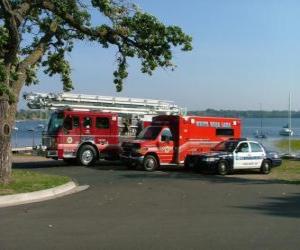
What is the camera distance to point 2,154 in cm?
1723

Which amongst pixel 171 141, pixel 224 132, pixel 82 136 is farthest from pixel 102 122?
pixel 224 132

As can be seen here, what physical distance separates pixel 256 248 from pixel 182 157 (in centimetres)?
1798

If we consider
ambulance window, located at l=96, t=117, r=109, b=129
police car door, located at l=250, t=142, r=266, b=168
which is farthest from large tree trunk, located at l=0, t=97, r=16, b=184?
police car door, located at l=250, t=142, r=266, b=168

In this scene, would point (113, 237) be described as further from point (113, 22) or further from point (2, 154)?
point (113, 22)

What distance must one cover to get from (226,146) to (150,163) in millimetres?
3297

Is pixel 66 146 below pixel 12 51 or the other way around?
below

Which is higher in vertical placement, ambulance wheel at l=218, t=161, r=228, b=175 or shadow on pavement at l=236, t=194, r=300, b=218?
ambulance wheel at l=218, t=161, r=228, b=175

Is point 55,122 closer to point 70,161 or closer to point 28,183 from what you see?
point 70,161

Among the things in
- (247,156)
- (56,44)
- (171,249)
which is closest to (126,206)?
(171,249)

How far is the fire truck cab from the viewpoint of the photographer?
26766 mm

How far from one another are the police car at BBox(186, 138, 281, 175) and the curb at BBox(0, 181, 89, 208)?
8267 mm

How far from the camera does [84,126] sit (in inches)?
1080

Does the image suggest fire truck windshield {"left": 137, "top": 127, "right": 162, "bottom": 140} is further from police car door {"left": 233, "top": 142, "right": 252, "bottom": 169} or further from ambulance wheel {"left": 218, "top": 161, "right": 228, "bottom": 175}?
police car door {"left": 233, "top": 142, "right": 252, "bottom": 169}

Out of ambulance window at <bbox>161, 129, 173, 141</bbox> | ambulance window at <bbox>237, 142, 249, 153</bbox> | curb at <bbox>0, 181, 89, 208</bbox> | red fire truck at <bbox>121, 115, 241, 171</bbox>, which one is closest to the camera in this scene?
curb at <bbox>0, 181, 89, 208</bbox>
